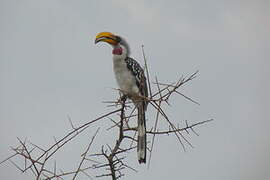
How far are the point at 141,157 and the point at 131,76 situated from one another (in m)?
1.42

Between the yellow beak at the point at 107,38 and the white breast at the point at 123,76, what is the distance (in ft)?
0.59

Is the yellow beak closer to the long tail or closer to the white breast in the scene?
the white breast

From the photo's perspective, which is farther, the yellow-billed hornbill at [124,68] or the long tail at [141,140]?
the yellow-billed hornbill at [124,68]

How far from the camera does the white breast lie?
5.05 m

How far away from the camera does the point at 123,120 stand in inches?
118

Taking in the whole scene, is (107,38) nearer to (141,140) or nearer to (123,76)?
(123,76)


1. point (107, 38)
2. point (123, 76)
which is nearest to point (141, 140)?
point (123, 76)

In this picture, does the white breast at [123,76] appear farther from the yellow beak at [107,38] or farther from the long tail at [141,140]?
the long tail at [141,140]

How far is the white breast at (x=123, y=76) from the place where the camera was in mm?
5055

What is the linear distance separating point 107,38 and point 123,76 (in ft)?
1.52

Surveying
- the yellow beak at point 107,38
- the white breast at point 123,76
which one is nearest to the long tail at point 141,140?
the white breast at point 123,76

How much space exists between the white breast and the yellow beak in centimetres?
18

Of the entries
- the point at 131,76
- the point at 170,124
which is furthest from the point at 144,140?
the point at 170,124

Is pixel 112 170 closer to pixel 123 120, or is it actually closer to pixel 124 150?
pixel 124 150
